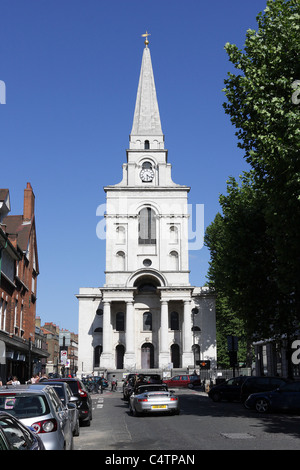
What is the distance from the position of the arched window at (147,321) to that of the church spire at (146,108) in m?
24.2

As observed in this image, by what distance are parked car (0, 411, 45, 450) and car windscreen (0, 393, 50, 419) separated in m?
1.95

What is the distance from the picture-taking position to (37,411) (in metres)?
8.63

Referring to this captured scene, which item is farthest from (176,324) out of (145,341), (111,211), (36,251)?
(36,251)

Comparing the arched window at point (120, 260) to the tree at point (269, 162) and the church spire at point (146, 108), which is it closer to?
the church spire at point (146, 108)

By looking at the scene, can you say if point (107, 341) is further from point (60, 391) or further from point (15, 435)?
point (15, 435)

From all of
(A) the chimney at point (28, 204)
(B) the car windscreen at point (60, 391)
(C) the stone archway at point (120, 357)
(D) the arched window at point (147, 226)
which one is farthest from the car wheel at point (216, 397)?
(D) the arched window at point (147, 226)

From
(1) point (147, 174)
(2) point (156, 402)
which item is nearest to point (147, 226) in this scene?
(1) point (147, 174)

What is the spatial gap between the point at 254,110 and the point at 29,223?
27658mm

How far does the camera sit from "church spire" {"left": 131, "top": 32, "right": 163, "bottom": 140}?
7344 cm

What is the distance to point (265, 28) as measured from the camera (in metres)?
21.4

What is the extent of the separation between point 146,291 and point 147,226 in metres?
8.32

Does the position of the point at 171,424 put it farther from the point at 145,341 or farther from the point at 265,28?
the point at 145,341

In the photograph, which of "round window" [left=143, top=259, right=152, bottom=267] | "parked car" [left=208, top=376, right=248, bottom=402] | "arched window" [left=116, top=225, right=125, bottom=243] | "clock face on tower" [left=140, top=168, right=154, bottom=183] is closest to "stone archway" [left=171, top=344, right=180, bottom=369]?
"round window" [left=143, top=259, right=152, bottom=267]

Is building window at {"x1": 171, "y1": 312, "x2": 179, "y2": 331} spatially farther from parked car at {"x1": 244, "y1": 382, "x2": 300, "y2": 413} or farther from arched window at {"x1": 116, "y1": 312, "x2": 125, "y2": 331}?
parked car at {"x1": 244, "y1": 382, "x2": 300, "y2": 413}
